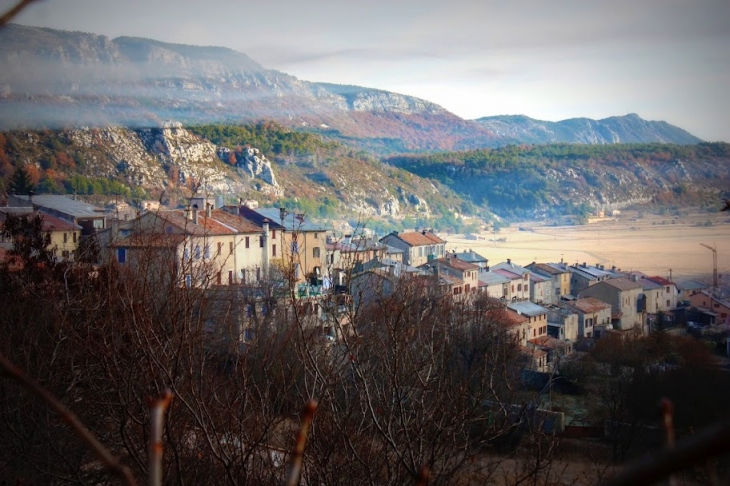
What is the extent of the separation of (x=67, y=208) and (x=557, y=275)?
509 inches

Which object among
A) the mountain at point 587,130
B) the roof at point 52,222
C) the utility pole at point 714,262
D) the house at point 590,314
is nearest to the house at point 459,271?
the house at point 590,314

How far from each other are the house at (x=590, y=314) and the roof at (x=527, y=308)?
0.72 meters

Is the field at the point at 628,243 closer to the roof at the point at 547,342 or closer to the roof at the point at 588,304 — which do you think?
the roof at the point at 588,304

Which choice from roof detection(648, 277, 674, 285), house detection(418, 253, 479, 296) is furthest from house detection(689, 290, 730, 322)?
house detection(418, 253, 479, 296)

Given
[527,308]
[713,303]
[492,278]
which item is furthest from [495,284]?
[713,303]

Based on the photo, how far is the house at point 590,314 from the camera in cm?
1631

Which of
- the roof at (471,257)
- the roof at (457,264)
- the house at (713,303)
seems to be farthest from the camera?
the roof at (471,257)

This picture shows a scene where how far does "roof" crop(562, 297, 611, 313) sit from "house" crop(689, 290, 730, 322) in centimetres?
326

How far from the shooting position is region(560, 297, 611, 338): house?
16.3 m

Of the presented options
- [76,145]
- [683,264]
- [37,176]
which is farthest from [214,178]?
[683,264]

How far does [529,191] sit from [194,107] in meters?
15.5

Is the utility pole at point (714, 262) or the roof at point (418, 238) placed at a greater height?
the utility pole at point (714, 262)

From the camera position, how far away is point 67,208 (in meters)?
14.8

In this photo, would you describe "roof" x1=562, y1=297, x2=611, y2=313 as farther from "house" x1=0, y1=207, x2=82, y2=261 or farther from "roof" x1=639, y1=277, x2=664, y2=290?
"house" x1=0, y1=207, x2=82, y2=261
